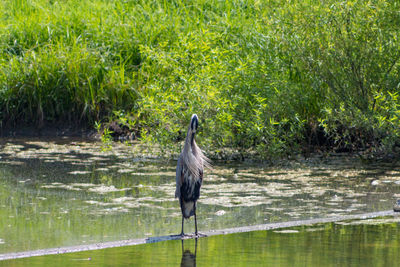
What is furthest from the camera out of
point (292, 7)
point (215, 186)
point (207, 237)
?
point (292, 7)

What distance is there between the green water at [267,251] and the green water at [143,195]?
0.47 m

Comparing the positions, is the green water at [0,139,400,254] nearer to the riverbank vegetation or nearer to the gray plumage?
the gray plumage

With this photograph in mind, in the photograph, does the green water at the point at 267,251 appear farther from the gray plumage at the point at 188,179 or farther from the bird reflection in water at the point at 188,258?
the gray plumage at the point at 188,179

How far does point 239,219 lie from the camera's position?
6.34 m

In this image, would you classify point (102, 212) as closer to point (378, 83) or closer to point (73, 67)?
point (378, 83)

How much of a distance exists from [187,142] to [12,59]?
6883mm

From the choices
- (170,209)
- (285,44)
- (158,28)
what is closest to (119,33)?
(158,28)

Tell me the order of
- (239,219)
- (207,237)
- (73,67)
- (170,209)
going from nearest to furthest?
(207,237), (239,219), (170,209), (73,67)

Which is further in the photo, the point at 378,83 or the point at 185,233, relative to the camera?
the point at 378,83

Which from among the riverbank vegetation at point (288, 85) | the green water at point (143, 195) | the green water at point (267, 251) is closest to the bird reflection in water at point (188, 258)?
the green water at point (267, 251)

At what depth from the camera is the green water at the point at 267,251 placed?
484 cm

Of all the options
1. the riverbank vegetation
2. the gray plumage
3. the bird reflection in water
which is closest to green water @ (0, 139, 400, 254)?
the gray plumage

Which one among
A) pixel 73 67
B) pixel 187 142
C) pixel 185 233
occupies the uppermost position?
pixel 73 67

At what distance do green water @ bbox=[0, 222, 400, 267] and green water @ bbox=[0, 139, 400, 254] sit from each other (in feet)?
1.56
